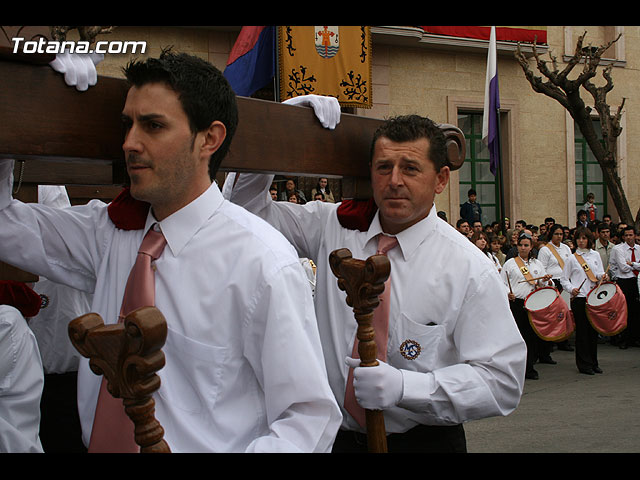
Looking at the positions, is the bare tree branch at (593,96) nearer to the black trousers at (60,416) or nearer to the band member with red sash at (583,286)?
the band member with red sash at (583,286)

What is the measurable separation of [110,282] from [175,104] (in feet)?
1.58

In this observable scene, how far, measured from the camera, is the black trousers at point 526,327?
27.6ft

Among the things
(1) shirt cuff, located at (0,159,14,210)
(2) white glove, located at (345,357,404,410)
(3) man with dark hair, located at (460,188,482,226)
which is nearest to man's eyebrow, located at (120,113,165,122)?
(1) shirt cuff, located at (0,159,14,210)

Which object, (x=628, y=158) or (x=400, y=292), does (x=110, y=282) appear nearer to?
(x=400, y=292)

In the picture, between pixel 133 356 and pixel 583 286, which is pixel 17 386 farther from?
pixel 583 286

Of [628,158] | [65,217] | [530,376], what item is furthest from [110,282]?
[628,158]

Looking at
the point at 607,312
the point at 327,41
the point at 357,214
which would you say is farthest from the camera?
the point at 327,41

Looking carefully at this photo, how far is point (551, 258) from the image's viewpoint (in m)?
9.59

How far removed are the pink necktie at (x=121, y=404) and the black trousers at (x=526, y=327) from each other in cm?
718

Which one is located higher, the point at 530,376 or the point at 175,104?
the point at 175,104

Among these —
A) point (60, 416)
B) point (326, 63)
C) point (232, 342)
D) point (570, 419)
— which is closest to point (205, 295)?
point (232, 342)

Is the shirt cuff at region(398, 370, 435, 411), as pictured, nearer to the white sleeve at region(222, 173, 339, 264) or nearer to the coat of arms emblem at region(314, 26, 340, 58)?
the white sleeve at region(222, 173, 339, 264)

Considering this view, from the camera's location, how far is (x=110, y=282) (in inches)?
70.2

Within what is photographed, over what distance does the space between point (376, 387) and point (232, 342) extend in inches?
22.1
